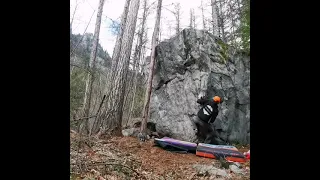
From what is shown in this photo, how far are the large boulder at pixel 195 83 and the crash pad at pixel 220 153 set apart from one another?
1390 mm

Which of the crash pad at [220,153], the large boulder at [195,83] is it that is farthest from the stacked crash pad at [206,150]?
the large boulder at [195,83]

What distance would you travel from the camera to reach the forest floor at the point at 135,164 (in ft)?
12.4

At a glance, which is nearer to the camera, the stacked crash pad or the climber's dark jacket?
the stacked crash pad

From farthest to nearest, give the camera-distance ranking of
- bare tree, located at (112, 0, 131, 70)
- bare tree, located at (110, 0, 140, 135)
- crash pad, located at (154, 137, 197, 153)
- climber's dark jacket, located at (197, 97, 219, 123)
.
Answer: bare tree, located at (112, 0, 131, 70), bare tree, located at (110, 0, 140, 135), climber's dark jacket, located at (197, 97, 219, 123), crash pad, located at (154, 137, 197, 153)

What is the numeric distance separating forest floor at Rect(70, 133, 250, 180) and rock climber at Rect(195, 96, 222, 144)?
110 cm

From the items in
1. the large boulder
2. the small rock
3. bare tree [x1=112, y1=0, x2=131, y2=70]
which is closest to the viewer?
the small rock

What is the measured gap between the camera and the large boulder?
761cm

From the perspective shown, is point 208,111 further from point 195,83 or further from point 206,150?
point 195,83
